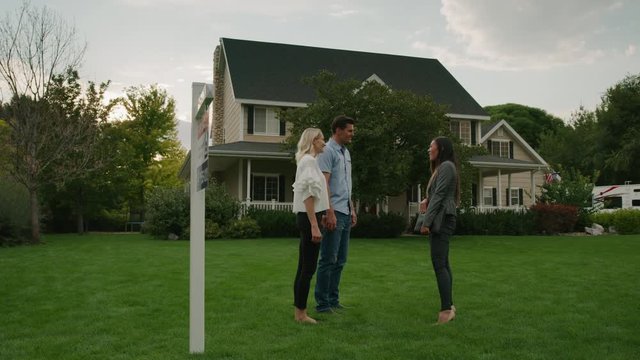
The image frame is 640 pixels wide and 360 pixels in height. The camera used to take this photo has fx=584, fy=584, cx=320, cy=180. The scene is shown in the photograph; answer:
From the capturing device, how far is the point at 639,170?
43.0 metres

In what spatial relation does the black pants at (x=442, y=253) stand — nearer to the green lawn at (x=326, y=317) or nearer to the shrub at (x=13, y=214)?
the green lawn at (x=326, y=317)

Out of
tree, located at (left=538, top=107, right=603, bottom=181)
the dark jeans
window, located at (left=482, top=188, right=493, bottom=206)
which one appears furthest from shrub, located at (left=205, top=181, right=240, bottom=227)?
tree, located at (left=538, top=107, right=603, bottom=181)

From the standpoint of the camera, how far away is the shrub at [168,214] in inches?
738

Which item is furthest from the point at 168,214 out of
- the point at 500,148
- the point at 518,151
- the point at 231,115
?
the point at 518,151

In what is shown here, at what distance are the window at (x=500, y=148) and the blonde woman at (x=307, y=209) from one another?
28277mm

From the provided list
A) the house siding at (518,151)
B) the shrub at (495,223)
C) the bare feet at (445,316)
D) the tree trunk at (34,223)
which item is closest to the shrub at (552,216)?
the shrub at (495,223)

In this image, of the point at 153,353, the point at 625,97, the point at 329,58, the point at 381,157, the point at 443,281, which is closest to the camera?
the point at 153,353

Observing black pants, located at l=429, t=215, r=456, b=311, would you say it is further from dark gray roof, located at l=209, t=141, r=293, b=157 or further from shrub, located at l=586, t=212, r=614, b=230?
shrub, located at l=586, t=212, r=614, b=230

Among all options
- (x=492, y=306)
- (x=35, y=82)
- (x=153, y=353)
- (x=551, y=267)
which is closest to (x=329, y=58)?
(x=35, y=82)

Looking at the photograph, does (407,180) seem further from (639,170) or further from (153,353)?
(639,170)

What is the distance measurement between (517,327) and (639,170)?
43.7 metres

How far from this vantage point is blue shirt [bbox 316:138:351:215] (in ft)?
19.0

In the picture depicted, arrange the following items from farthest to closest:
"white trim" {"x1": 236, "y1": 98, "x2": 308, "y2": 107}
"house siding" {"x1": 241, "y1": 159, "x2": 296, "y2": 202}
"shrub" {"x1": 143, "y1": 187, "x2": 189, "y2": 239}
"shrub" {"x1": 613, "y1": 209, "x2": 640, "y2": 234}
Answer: "shrub" {"x1": 613, "y1": 209, "x2": 640, "y2": 234} → "house siding" {"x1": 241, "y1": 159, "x2": 296, "y2": 202} → "white trim" {"x1": 236, "y1": 98, "x2": 308, "y2": 107} → "shrub" {"x1": 143, "y1": 187, "x2": 189, "y2": 239}

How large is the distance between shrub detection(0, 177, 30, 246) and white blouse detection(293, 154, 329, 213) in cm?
1423
